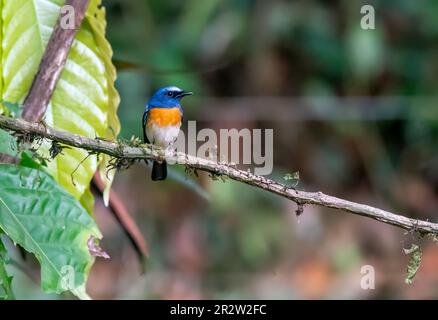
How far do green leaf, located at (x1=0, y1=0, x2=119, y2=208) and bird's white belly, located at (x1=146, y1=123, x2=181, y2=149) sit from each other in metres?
0.92

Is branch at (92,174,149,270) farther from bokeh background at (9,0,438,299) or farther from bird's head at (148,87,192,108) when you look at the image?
bokeh background at (9,0,438,299)

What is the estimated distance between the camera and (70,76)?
69.0 inches

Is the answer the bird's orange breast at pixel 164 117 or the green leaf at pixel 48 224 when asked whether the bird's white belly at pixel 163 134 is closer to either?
the bird's orange breast at pixel 164 117

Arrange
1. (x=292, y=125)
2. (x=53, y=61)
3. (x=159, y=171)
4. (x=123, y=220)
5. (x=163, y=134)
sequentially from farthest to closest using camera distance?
(x=292, y=125) → (x=163, y=134) → (x=159, y=171) → (x=123, y=220) → (x=53, y=61)

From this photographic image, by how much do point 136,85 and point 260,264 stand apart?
1330 millimetres

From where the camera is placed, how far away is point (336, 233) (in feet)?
17.1

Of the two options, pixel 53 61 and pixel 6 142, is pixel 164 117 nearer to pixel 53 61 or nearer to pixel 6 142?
pixel 53 61

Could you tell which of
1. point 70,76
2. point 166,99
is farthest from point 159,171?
point 70,76

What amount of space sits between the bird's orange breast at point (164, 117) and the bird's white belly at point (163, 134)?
1 centimetres

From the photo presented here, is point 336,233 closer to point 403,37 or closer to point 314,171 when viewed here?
point 314,171

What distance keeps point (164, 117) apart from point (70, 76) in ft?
3.37

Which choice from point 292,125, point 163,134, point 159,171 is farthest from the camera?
point 292,125

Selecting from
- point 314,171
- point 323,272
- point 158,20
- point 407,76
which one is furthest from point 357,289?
point 158,20

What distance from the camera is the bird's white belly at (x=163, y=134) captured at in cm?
271
